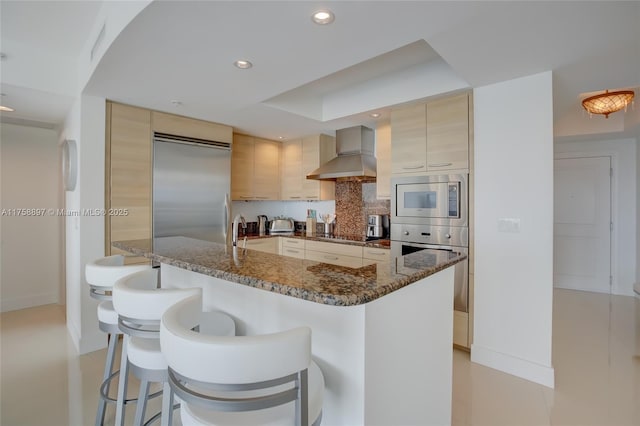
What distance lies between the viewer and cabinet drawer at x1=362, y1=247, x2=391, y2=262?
3.21 m

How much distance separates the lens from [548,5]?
1505mm

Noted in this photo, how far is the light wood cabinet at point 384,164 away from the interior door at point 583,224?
11.1 ft

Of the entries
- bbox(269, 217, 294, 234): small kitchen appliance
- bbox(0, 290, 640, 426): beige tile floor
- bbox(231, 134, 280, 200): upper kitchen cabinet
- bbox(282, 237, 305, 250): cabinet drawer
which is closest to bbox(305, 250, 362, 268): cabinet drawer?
bbox(282, 237, 305, 250): cabinet drawer

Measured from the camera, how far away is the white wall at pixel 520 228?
2271mm

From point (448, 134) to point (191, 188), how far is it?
271 centimetres

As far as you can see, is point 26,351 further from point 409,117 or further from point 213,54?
point 409,117

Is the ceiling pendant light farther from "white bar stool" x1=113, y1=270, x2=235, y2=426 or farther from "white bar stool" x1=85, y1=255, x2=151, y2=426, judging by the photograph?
"white bar stool" x1=85, y1=255, x2=151, y2=426

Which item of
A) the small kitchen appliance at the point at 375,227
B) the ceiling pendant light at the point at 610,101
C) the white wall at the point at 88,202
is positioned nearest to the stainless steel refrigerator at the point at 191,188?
the white wall at the point at 88,202

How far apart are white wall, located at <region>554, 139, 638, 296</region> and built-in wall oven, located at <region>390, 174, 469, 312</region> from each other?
369 centimetres

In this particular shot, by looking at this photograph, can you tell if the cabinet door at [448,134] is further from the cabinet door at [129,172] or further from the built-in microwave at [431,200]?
the cabinet door at [129,172]

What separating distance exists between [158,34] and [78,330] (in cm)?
275

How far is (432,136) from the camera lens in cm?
285

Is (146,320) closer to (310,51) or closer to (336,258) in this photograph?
(310,51)

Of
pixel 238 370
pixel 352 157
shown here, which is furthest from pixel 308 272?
pixel 352 157
